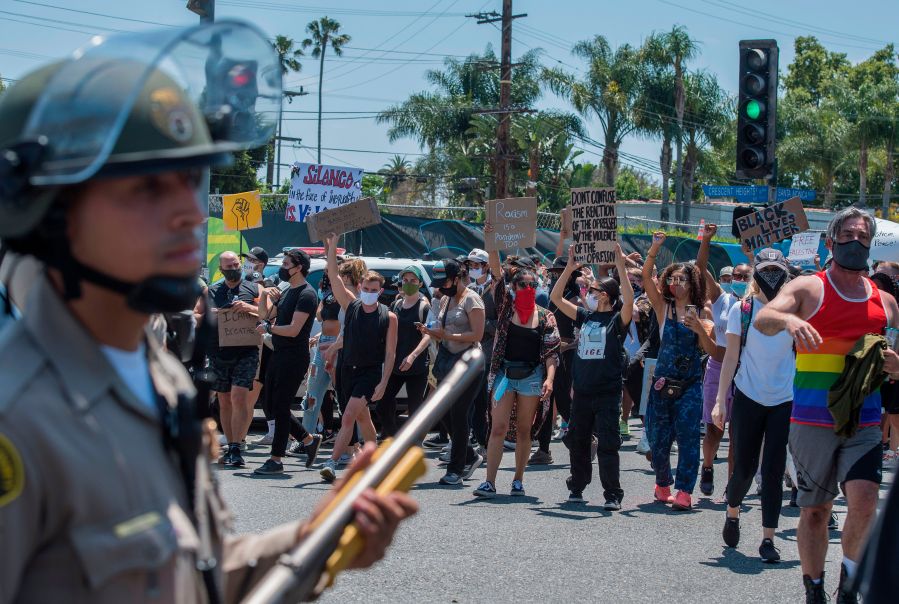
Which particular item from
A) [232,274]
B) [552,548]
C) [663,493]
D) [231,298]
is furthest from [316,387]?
[552,548]

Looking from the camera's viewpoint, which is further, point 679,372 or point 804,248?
point 804,248

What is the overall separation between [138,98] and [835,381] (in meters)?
4.65

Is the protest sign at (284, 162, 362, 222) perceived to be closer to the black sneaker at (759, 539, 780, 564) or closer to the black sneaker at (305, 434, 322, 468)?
Answer: the black sneaker at (305, 434, 322, 468)

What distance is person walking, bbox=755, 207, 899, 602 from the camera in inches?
226

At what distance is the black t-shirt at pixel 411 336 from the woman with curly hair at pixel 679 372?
2.65 metres

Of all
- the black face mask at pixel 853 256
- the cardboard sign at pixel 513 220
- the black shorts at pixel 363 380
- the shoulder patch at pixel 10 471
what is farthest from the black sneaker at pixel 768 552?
the cardboard sign at pixel 513 220

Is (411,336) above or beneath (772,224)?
beneath

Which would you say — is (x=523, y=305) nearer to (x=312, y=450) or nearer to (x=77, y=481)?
(x=312, y=450)

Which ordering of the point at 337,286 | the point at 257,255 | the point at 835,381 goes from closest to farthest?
1. the point at 835,381
2. the point at 337,286
3. the point at 257,255

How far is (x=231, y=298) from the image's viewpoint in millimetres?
11414

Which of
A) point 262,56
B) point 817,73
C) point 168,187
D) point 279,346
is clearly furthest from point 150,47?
point 817,73

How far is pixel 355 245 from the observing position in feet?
78.1

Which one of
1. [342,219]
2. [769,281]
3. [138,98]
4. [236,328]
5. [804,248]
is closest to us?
[138,98]

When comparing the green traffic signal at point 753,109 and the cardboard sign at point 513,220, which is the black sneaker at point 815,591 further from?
the cardboard sign at point 513,220
